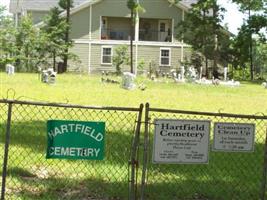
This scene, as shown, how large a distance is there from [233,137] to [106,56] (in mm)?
44497

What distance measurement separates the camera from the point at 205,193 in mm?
7645

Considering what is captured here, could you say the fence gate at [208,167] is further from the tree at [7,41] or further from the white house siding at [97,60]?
the white house siding at [97,60]

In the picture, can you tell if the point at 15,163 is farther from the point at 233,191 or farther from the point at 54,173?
the point at 233,191

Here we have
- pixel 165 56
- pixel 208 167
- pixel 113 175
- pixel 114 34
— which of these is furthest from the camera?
pixel 114 34

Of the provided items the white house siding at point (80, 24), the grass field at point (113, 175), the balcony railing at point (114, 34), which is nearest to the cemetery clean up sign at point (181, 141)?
the grass field at point (113, 175)

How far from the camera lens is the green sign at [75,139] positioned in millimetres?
5812

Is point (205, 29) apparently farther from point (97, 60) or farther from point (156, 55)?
point (97, 60)

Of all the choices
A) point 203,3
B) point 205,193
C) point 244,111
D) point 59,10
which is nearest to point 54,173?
point 205,193

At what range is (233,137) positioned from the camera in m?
6.29

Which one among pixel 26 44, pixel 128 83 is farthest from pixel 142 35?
pixel 128 83

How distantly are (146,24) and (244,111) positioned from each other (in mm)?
33850

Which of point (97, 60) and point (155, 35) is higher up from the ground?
point (155, 35)

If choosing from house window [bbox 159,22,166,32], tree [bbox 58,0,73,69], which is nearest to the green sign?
tree [bbox 58,0,73,69]

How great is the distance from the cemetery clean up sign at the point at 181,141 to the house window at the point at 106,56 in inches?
1740
